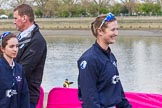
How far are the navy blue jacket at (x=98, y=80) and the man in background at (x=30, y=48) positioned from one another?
3.27ft

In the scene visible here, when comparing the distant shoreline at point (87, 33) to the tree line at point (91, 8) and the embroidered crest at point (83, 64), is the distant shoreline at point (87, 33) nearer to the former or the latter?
the tree line at point (91, 8)

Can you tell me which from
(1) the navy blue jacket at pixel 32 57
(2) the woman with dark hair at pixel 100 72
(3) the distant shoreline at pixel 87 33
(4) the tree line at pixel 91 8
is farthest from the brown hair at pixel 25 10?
(4) the tree line at pixel 91 8

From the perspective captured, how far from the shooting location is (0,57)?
4930 mm

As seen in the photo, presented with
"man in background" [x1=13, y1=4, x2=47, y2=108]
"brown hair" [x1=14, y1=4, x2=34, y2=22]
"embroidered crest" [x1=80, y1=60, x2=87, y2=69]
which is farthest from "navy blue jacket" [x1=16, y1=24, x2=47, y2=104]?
"embroidered crest" [x1=80, y1=60, x2=87, y2=69]

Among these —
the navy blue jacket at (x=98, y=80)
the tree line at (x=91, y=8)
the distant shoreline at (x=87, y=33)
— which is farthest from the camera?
the tree line at (x=91, y=8)

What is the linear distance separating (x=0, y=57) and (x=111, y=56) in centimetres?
121

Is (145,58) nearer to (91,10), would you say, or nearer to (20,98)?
(20,98)

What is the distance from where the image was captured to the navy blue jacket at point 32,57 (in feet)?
17.2

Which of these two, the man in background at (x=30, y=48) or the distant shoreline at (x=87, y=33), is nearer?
the man in background at (x=30, y=48)

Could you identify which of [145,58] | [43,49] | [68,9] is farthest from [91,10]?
[43,49]

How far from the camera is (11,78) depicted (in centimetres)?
481

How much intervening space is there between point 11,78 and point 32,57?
19.6 inches

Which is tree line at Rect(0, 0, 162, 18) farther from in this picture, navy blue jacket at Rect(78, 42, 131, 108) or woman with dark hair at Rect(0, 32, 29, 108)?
navy blue jacket at Rect(78, 42, 131, 108)

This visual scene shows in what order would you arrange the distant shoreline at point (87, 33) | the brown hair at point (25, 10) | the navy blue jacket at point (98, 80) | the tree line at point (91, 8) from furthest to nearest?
the tree line at point (91, 8)
the distant shoreline at point (87, 33)
the brown hair at point (25, 10)
the navy blue jacket at point (98, 80)
